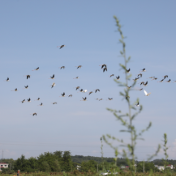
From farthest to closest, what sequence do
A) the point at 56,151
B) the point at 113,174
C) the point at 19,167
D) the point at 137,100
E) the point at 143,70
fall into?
1. the point at 56,151
2. the point at 19,167
3. the point at 143,70
4. the point at 113,174
5. the point at 137,100

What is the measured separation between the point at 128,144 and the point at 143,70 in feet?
157

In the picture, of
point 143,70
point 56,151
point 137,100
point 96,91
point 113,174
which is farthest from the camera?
point 56,151

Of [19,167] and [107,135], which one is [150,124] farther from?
[19,167]

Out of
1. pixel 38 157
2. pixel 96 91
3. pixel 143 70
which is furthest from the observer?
pixel 38 157

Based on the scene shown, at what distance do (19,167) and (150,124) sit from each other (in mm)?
95720

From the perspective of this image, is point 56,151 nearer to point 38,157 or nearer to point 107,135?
point 38,157

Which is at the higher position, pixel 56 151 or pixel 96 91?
pixel 96 91

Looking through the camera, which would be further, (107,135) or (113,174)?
(113,174)

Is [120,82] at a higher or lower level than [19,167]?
higher

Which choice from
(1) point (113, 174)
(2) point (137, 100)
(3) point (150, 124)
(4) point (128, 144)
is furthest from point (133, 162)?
(1) point (113, 174)

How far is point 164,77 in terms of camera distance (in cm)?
5844

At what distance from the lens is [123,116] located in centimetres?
945

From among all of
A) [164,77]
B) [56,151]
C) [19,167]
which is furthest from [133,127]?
[56,151]

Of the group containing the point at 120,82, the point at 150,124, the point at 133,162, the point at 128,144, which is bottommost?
the point at 133,162
